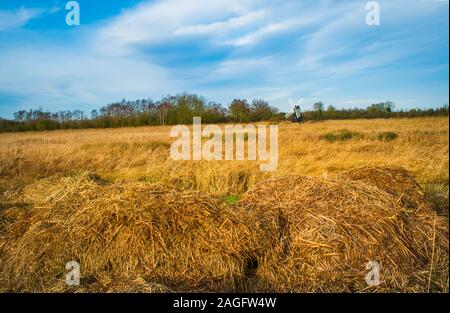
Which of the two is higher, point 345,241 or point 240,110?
point 240,110

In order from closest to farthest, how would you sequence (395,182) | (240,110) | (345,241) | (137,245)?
(137,245)
(345,241)
(395,182)
(240,110)

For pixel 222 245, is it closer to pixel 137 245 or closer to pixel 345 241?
pixel 137 245

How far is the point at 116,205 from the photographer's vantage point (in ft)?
16.5

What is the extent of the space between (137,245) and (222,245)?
916 mm

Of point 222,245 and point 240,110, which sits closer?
point 222,245

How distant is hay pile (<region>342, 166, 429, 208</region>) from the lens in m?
6.30

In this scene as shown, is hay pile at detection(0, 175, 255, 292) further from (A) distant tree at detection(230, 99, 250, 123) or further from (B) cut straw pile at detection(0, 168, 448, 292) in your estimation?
(A) distant tree at detection(230, 99, 250, 123)

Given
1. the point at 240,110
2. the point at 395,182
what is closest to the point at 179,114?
the point at 240,110

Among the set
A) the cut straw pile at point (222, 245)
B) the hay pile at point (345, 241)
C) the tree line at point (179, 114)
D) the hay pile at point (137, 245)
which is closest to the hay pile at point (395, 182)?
the hay pile at point (345, 241)

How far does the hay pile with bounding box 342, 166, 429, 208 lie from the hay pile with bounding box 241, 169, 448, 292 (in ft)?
1.28

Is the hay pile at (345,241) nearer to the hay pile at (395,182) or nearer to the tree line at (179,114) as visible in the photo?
the hay pile at (395,182)

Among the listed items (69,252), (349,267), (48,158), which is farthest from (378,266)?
(48,158)

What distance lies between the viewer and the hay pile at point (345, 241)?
449cm

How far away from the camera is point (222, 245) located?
4715mm
